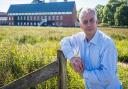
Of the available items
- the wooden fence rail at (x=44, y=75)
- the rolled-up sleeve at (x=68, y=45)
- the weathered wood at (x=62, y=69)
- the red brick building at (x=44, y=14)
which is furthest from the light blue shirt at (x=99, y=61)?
the red brick building at (x=44, y=14)

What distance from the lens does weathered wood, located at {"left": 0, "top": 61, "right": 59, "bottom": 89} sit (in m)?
4.38

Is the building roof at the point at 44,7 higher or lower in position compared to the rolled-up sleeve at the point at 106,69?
higher

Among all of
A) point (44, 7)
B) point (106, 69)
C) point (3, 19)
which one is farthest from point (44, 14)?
point (106, 69)

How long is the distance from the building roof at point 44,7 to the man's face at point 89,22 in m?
102

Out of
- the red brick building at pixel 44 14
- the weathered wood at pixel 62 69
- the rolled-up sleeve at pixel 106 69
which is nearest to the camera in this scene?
the rolled-up sleeve at pixel 106 69

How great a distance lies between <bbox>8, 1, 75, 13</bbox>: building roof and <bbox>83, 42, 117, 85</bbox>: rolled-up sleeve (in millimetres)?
101742

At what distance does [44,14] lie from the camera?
110 m

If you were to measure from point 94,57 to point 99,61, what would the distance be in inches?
2.8

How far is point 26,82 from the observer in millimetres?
4438

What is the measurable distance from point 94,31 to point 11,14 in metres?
115

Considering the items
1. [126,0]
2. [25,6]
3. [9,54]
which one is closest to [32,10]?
[25,6]

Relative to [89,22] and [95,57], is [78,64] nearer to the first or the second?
[95,57]

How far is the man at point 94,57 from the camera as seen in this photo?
3.45 meters

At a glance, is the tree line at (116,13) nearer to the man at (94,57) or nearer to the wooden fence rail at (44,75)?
the wooden fence rail at (44,75)
